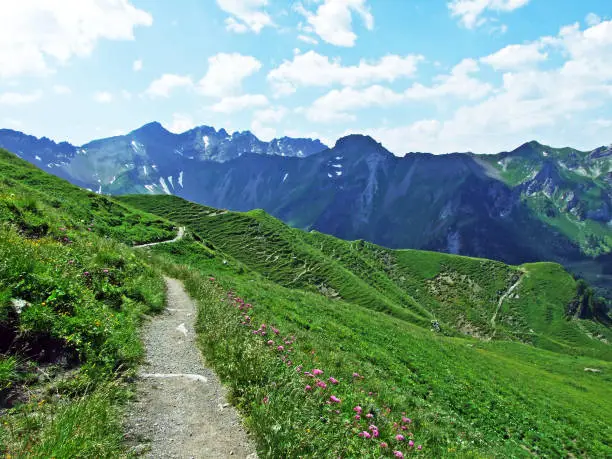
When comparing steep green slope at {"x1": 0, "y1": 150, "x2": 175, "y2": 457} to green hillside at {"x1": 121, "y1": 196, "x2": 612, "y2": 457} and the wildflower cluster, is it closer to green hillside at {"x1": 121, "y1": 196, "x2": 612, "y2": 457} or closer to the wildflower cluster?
green hillside at {"x1": 121, "y1": 196, "x2": 612, "y2": 457}

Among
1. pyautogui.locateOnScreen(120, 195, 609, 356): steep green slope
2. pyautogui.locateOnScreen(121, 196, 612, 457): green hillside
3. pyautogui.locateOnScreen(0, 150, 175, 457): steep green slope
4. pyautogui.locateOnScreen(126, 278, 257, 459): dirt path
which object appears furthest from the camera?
pyautogui.locateOnScreen(120, 195, 609, 356): steep green slope

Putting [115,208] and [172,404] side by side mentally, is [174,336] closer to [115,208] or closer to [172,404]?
[172,404]

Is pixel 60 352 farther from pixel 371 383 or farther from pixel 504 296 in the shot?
pixel 504 296

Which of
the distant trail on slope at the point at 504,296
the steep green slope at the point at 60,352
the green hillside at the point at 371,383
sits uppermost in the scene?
the steep green slope at the point at 60,352

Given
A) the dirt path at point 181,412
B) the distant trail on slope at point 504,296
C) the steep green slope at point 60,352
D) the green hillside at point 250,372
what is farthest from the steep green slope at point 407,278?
the steep green slope at point 60,352

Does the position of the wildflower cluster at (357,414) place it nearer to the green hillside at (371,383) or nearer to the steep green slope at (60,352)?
the green hillside at (371,383)

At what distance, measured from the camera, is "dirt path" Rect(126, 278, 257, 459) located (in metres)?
6.80

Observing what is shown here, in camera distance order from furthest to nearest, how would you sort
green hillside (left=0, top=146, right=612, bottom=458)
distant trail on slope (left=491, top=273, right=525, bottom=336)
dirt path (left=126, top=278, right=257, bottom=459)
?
distant trail on slope (left=491, top=273, right=525, bottom=336)
dirt path (left=126, top=278, right=257, bottom=459)
green hillside (left=0, top=146, right=612, bottom=458)

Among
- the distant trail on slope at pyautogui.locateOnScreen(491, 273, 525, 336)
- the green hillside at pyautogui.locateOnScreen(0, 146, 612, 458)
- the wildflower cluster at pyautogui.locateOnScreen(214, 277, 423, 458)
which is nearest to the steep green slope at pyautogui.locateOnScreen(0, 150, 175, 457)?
the green hillside at pyautogui.locateOnScreen(0, 146, 612, 458)

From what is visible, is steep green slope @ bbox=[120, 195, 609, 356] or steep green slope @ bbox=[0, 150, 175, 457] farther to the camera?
steep green slope @ bbox=[120, 195, 609, 356]

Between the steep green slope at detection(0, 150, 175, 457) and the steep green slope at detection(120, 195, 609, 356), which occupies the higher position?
the steep green slope at detection(0, 150, 175, 457)

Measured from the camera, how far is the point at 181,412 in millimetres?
7961

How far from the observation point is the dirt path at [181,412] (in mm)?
6797

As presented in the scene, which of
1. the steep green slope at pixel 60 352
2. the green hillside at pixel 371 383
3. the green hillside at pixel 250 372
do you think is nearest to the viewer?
the steep green slope at pixel 60 352
